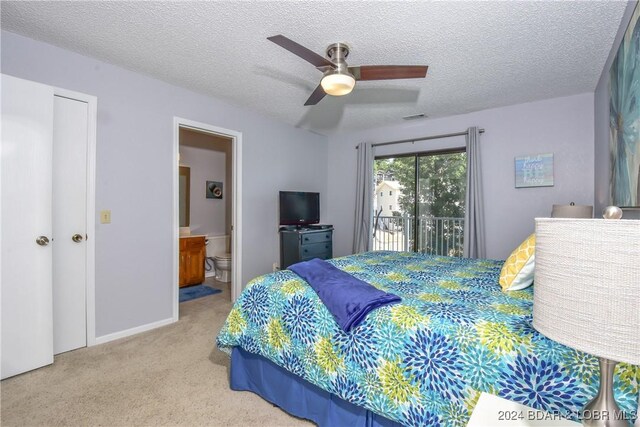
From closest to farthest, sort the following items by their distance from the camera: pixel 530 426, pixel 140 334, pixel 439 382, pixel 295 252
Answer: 1. pixel 530 426
2. pixel 439 382
3. pixel 140 334
4. pixel 295 252

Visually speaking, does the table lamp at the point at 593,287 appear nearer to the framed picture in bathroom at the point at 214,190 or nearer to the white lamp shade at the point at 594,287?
the white lamp shade at the point at 594,287

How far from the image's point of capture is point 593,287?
63 cm

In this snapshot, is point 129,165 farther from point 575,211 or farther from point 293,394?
point 575,211

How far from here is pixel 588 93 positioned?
3316 mm

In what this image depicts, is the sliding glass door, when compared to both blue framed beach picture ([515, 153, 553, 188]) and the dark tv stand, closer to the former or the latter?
blue framed beach picture ([515, 153, 553, 188])

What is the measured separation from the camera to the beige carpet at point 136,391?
1.73 metres

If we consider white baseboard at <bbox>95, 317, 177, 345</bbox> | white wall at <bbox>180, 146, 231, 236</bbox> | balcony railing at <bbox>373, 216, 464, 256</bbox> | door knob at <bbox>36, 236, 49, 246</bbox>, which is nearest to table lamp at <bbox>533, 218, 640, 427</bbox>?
door knob at <bbox>36, 236, 49, 246</bbox>

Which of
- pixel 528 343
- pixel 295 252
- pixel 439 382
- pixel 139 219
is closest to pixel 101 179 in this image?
pixel 139 219

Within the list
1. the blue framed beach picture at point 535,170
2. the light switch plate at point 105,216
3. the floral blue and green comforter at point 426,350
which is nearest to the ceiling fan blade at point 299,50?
the floral blue and green comforter at point 426,350

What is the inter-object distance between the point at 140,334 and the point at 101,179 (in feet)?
4.92

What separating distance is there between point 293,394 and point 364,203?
11.5 feet

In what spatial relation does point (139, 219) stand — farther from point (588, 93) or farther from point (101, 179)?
point (588, 93)

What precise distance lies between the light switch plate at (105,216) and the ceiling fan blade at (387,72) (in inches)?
96.4

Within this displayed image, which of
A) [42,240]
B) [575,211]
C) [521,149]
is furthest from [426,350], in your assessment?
[521,149]
